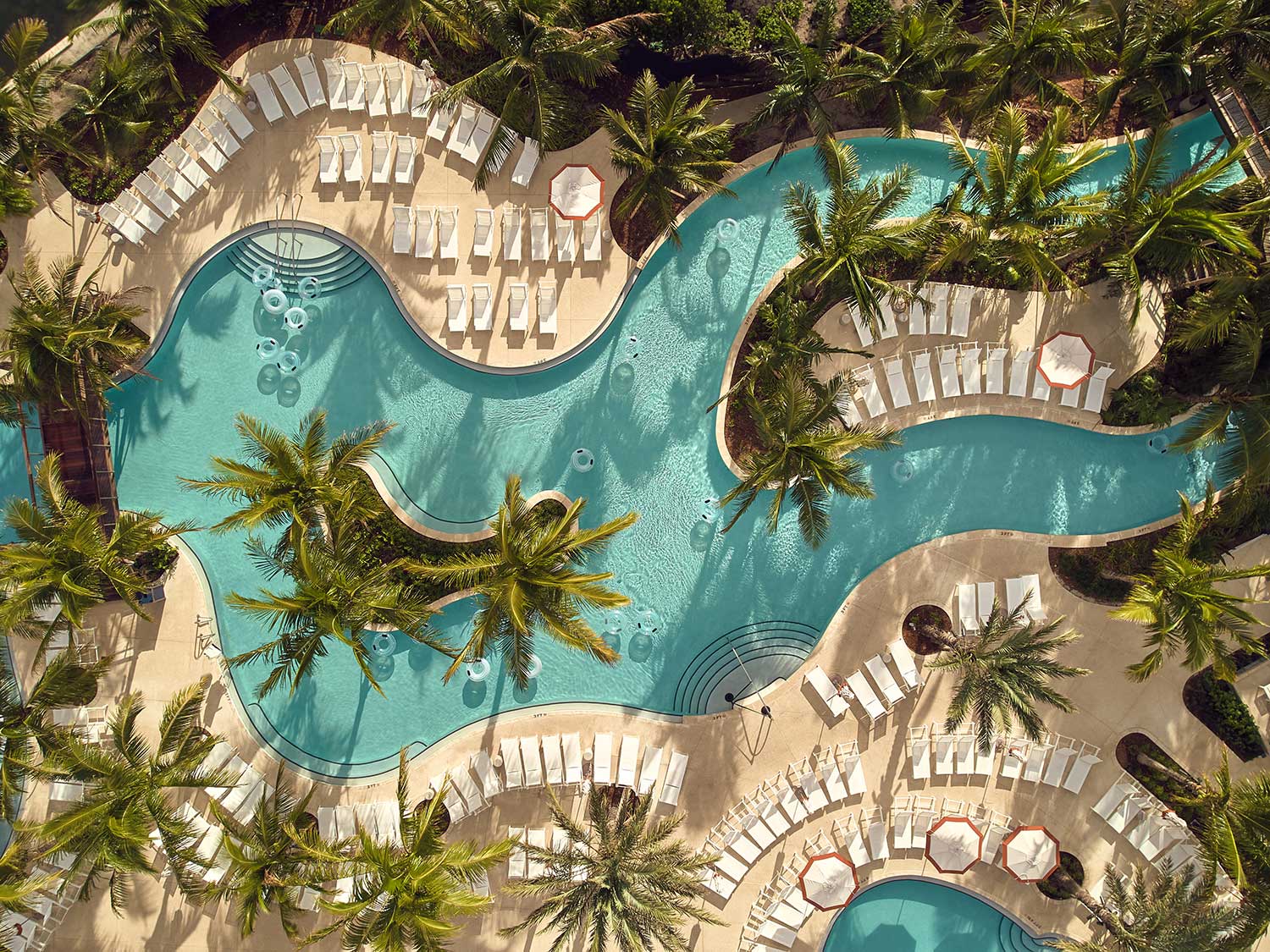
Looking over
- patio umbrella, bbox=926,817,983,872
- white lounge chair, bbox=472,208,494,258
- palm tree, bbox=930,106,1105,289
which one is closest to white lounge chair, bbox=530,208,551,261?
white lounge chair, bbox=472,208,494,258

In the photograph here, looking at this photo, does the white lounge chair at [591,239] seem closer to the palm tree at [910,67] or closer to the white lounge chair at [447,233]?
the white lounge chair at [447,233]

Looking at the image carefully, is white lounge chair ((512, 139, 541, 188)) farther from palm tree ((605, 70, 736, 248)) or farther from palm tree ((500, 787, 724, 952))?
palm tree ((500, 787, 724, 952))

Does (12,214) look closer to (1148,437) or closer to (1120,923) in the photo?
(1148,437)

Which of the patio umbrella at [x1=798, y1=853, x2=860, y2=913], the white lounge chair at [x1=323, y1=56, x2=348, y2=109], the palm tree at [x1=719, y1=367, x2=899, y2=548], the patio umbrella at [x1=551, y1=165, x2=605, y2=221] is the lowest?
the patio umbrella at [x1=798, y1=853, x2=860, y2=913]

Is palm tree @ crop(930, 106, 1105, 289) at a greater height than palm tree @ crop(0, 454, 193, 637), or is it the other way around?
palm tree @ crop(930, 106, 1105, 289)

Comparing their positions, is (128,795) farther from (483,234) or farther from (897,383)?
(897,383)
